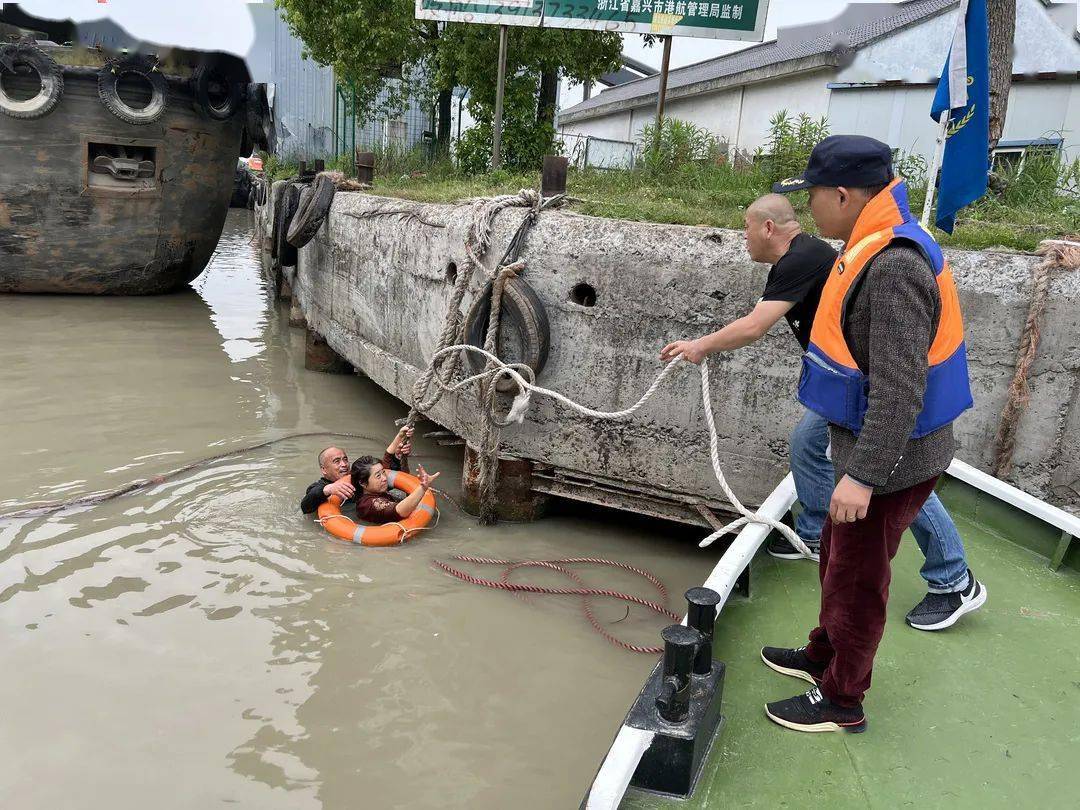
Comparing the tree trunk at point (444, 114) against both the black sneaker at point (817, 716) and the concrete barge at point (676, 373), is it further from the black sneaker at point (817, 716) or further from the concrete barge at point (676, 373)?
the black sneaker at point (817, 716)

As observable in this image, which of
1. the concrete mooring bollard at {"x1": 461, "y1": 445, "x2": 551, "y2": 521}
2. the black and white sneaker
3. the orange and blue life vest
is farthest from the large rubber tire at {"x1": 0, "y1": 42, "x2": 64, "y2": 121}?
the black and white sneaker

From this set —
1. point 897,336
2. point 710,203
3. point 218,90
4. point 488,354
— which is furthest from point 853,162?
point 218,90

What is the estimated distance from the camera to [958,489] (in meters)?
3.84

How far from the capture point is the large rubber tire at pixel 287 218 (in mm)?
9523

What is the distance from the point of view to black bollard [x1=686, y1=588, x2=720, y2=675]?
7.30 feet

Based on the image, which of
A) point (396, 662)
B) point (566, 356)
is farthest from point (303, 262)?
point (396, 662)

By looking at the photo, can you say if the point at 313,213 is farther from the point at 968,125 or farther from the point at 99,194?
the point at 968,125

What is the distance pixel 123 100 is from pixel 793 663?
11.6 meters

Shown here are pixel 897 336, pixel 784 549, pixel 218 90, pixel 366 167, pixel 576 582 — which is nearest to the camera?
pixel 897 336

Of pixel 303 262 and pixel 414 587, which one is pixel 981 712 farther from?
pixel 303 262

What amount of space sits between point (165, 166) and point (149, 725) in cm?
1031

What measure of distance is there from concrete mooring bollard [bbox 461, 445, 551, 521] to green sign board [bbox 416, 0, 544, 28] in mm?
4514

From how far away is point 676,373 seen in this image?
4680 millimetres

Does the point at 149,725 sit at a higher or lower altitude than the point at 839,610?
lower
